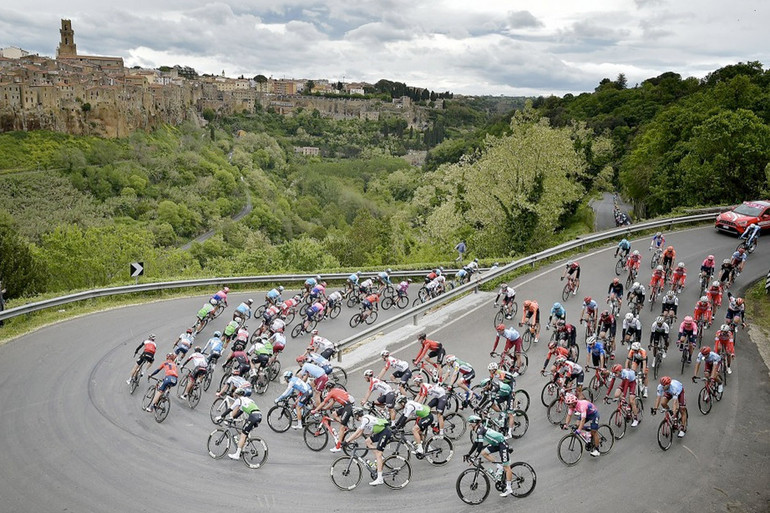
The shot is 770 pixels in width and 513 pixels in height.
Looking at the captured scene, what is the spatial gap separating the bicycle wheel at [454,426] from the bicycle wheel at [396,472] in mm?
1641

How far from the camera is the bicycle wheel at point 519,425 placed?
11586 mm

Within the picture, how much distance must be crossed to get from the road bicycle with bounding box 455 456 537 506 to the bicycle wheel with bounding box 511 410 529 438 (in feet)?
5.95

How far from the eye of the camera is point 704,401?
491 inches

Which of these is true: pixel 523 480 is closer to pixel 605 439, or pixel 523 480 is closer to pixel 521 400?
pixel 605 439

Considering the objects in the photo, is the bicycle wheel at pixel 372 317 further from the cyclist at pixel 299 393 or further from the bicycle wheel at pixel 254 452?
the bicycle wheel at pixel 254 452

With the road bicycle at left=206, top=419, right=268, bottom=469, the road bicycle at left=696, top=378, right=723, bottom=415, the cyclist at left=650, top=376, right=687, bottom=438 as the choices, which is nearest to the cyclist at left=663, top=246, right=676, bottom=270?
the road bicycle at left=696, top=378, right=723, bottom=415

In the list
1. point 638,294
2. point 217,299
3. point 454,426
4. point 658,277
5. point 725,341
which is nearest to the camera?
point 454,426

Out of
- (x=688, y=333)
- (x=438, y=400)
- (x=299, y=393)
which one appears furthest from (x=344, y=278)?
(x=688, y=333)

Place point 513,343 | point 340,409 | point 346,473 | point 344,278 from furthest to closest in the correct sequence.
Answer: point 344,278 → point 513,343 → point 340,409 → point 346,473

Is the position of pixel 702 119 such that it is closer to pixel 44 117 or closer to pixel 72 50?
pixel 44 117

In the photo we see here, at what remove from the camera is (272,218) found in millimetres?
90250

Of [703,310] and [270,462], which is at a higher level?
[703,310]

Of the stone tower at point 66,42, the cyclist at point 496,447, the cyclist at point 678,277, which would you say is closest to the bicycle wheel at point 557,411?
the cyclist at point 496,447

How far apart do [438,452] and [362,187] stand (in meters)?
117
